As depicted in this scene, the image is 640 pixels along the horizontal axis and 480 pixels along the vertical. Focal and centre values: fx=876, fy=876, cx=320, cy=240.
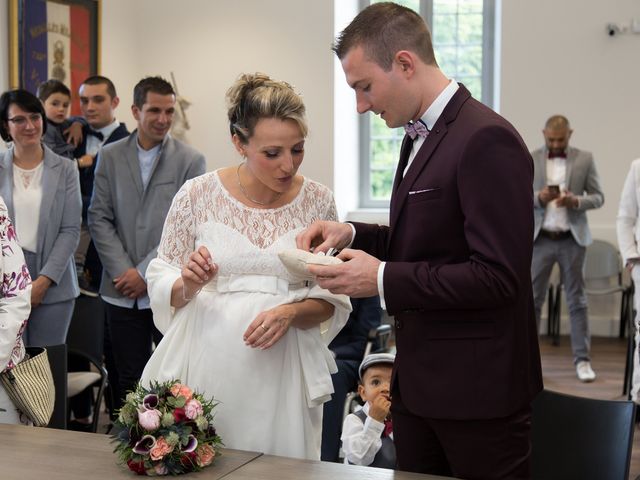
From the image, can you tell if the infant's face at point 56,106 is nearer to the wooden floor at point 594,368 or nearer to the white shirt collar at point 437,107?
the wooden floor at point 594,368

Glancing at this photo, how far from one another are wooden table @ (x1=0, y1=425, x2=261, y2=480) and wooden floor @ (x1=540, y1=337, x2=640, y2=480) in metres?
3.47

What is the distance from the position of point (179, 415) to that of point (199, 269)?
1.57 feet

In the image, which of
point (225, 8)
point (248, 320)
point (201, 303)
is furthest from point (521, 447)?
point (225, 8)

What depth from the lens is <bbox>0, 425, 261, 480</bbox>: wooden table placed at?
1.97 meters

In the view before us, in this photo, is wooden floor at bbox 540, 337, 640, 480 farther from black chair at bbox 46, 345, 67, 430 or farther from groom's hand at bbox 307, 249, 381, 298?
groom's hand at bbox 307, 249, 381, 298

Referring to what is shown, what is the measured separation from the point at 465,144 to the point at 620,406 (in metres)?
1.02

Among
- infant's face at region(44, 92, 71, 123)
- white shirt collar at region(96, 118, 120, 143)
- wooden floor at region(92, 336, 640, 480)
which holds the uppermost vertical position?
infant's face at region(44, 92, 71, 123)

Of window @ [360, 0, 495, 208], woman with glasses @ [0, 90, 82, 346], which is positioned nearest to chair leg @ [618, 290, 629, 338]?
window @ [360, 0, 495, 208]

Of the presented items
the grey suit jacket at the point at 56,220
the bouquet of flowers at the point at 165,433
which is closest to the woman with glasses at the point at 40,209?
the grey suit jacket at the point at 56,220

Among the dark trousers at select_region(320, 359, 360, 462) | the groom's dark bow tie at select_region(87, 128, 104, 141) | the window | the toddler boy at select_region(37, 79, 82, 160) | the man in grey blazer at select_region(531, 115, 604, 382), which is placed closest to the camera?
the dark trousers at select_region(320, 359, 360, 462)

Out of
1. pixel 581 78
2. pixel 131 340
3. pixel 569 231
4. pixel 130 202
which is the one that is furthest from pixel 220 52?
pixel 131 340

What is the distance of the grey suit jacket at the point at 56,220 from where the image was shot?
412 cm

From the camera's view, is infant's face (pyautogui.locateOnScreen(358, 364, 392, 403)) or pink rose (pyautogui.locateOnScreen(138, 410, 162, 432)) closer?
pink rose (pyautogui.locateOnScreen(138, 410, 162, 432))

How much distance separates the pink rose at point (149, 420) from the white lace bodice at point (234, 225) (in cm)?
63
